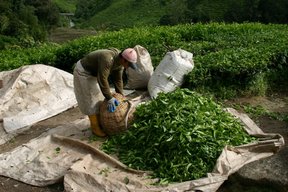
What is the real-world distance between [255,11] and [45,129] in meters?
26.6

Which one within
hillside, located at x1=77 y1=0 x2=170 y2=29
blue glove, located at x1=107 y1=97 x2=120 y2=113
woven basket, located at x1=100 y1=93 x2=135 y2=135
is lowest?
hillside, located at x1=77 y1=0 x2=170 y2=29

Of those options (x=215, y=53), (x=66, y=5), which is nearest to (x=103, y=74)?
(x=215, y=53)

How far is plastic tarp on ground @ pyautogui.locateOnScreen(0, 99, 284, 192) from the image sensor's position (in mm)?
4414

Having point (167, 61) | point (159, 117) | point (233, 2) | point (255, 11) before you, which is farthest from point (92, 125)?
point (233, 2)

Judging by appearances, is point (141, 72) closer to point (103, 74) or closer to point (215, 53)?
point (215, 53)

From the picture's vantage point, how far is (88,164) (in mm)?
4918

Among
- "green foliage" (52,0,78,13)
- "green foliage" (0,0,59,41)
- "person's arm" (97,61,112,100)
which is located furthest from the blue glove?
"green foliage" (52,0,78,13)

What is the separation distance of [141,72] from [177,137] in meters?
2.58

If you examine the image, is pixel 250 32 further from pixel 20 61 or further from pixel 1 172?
pixel 1 172

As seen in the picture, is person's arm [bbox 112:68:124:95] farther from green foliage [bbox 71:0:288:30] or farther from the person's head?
green foliage [bbox 71:0:288:30]

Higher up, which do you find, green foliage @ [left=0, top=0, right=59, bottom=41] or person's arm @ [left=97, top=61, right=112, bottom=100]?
person's arm @ [left=97, top=61, right=112, bottom=100]

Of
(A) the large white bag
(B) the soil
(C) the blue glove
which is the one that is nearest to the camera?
(B) the soil

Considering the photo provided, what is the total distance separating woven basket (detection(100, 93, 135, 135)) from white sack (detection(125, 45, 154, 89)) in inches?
64.9

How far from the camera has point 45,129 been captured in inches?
255
